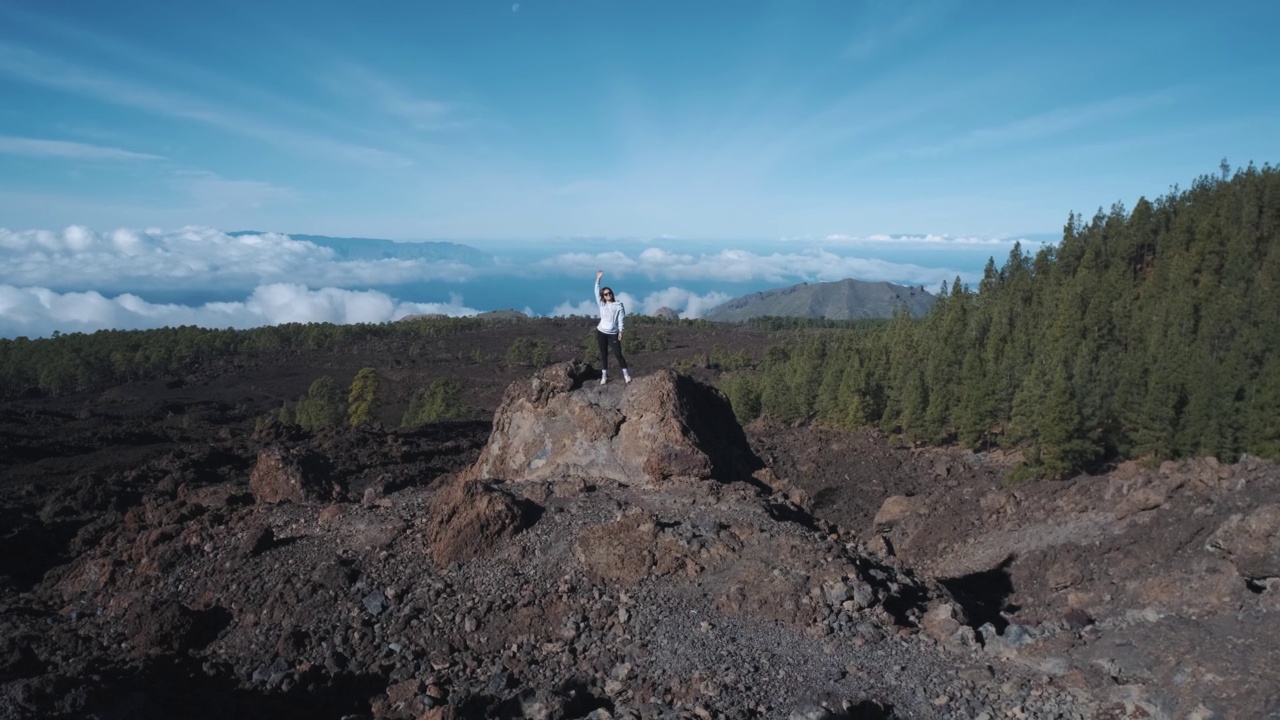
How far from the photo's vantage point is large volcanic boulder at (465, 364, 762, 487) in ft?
49.2

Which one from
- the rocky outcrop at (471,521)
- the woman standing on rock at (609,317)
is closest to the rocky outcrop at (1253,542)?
the woman standing on rock at (609,317)

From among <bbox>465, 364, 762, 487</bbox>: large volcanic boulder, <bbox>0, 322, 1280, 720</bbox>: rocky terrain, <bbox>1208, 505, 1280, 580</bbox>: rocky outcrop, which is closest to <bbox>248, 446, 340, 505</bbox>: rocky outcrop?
<bbox>0, 322, 1280, 720</bbox>: rocky terrain

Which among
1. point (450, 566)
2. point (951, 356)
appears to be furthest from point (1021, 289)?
point (450, 566)

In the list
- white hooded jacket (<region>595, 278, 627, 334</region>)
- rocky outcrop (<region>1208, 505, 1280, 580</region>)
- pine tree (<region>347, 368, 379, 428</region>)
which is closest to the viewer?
white hooded jacket (<region>595, 278, 627, 334</region>)

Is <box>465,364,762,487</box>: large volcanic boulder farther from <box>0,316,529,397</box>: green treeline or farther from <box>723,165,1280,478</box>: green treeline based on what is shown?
<box>0,316,529,397</box>: green treeline

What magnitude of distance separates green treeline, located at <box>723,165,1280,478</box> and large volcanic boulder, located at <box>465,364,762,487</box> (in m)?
21.7

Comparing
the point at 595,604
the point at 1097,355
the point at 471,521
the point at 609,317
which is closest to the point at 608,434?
the point at 609,317

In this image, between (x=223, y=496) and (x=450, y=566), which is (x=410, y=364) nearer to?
(x=223, y=496)

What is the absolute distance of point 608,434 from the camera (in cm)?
1542

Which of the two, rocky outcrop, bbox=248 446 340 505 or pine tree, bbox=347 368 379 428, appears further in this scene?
pine tree, bbox=347 368 379 428

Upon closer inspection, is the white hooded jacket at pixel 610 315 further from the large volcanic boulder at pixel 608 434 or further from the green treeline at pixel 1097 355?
the green treeline at pixel 1097 355

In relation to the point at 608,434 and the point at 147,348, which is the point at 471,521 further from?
the point at 147,348

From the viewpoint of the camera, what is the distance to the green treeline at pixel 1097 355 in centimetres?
3186

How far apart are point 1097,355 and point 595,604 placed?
150 feet
